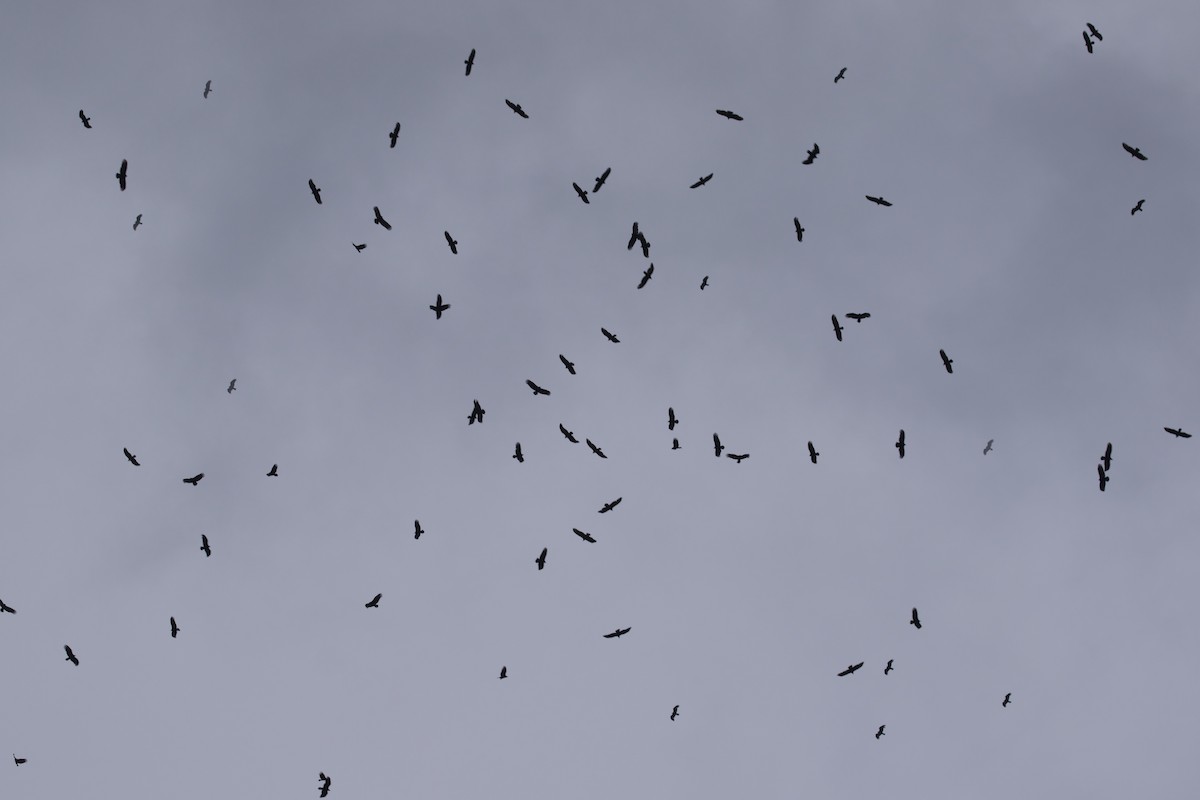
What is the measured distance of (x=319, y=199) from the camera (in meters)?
75.3

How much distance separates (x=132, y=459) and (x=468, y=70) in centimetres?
3959

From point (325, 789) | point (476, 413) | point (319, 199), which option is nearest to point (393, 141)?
point (319, 199)

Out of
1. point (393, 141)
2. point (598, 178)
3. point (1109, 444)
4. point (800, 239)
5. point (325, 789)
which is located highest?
point (393, 141)

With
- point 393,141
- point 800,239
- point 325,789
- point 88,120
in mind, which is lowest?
point 325,789

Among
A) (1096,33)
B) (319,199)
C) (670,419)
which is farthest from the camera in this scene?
(670,419)

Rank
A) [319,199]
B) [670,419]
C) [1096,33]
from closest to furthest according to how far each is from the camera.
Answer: [1096,33] < [319,199] < [670,419]

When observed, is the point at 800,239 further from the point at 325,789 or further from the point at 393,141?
the point at 325,789

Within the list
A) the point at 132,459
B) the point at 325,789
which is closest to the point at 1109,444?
the point at 325,789

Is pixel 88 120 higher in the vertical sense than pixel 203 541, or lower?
higher

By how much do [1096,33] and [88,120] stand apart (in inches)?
2821

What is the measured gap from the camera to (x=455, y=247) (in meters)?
78.0

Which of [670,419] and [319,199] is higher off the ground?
[319,199]

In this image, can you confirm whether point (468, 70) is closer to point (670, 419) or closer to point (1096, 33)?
point (670, 419)

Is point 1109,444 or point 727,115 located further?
point 727,115
